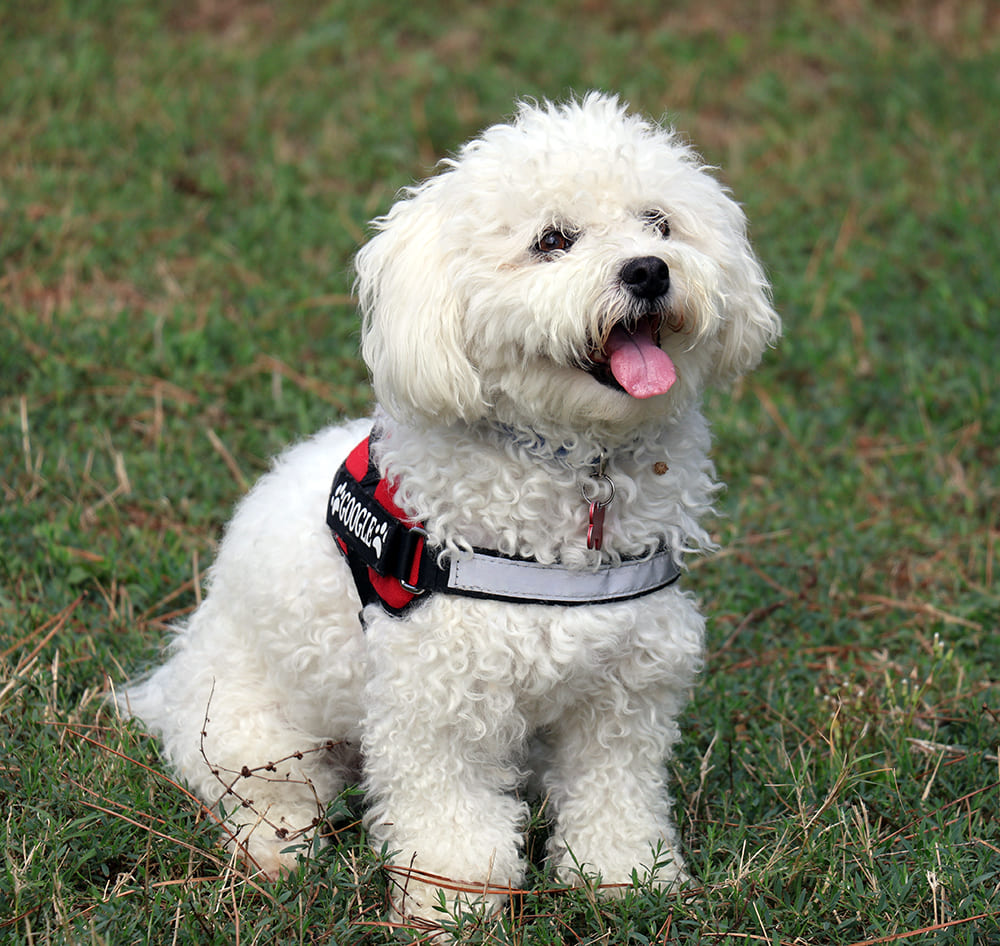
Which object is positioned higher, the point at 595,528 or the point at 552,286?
the point at 552,286

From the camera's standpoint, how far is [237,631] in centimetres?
313

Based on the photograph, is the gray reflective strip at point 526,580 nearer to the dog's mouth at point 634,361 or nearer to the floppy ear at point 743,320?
the dog's mouth at point 634,361

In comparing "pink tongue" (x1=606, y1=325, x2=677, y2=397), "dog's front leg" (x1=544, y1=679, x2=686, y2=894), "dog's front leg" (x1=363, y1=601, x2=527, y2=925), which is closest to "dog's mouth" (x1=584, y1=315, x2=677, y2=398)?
"pink tongue" (x1=606, y1=325, x2=677, y2=397)

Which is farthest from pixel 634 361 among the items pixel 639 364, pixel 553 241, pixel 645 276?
pixel 553 241

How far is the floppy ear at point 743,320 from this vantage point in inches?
109

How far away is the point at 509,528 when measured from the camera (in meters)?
2.68

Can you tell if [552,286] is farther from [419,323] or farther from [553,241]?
[419,323]

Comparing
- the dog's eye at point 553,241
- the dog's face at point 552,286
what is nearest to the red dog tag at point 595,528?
the dog's face at point 552,286

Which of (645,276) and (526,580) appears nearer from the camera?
(645,276)

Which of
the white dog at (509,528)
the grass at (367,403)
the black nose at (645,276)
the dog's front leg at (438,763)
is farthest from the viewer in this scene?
the grass at (367,403)

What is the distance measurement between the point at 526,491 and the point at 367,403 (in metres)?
2.39

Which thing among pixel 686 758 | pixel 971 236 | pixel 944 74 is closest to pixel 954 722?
pixel 686 758

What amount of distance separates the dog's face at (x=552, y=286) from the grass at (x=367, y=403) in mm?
1147


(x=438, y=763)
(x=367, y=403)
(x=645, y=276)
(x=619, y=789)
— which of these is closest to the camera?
(x=645, y=276)
